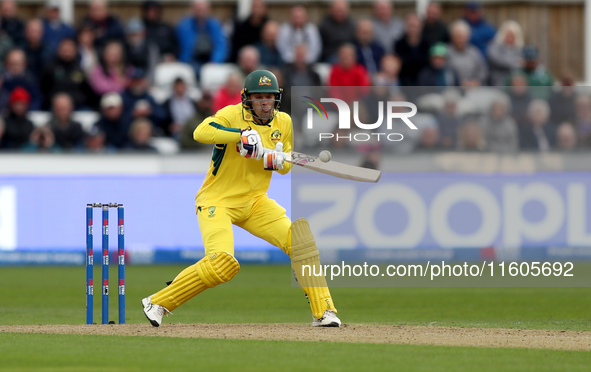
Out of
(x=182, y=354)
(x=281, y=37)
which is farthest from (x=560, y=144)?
(x=182, y=354)

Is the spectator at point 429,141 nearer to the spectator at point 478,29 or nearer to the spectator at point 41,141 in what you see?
the spectator at point 478,29

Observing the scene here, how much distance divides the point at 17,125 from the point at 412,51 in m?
6.77

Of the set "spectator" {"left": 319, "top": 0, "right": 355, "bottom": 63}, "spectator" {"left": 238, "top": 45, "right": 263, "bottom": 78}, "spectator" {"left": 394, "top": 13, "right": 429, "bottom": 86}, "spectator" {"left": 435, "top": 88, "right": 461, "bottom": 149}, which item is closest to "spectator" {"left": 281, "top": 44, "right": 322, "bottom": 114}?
"spectator" {"left": 238, "top": 45, "right": 263, "bottom": 78}

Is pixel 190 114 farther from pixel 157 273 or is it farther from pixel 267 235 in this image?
pixel 267 235

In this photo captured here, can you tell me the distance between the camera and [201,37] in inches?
773

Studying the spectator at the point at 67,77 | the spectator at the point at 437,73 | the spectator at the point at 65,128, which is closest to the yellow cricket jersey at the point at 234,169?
the spectator at the point at 65,128

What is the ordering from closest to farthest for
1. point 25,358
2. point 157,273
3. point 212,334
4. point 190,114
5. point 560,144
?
point 25,358 → point 212,334 → point 157,273 → point 560,144 → point 190,114

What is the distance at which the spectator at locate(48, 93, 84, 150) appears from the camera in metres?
17.7

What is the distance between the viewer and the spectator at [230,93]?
17875 millimetres

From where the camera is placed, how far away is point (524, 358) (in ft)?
26.5

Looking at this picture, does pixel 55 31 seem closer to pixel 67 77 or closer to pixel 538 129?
pixel 67 77

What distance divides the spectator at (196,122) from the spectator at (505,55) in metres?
4.97

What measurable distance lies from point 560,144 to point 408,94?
248 cm

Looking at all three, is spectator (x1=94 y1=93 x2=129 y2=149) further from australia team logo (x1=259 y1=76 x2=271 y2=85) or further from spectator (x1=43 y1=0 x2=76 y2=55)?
australia team logo (x1=259 y1=76 x2=271 y2=85)
